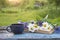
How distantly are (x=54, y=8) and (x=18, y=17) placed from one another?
1.31 ft

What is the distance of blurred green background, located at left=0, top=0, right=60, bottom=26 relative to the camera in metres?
1.71

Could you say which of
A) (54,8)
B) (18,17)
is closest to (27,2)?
(18,17)

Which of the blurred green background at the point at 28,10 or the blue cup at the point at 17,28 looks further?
the blurred green background at the point at 28,10

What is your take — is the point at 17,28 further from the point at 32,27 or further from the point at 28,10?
the point at 28,10

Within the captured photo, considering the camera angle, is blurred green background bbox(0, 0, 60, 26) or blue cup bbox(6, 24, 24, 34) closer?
blue cup bbox(6, 24, 24, 34)

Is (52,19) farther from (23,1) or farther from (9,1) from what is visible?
(9,1)

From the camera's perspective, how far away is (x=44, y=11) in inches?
68.2

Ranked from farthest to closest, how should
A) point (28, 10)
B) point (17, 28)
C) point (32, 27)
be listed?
point (28, 10), point (32, 27), point (17, 28)

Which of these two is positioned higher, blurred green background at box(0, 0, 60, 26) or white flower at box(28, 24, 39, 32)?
blurred green background at box(0, 0, 60, 26)

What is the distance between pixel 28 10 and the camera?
1.73 meters

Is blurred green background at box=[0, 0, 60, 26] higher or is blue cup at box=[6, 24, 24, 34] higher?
blurred green background at box=[0, 0, 60, 26]

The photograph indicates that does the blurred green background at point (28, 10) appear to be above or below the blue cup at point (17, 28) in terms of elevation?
above

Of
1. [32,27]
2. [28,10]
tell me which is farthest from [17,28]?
[28,10]

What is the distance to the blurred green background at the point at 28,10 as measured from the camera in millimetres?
1714
